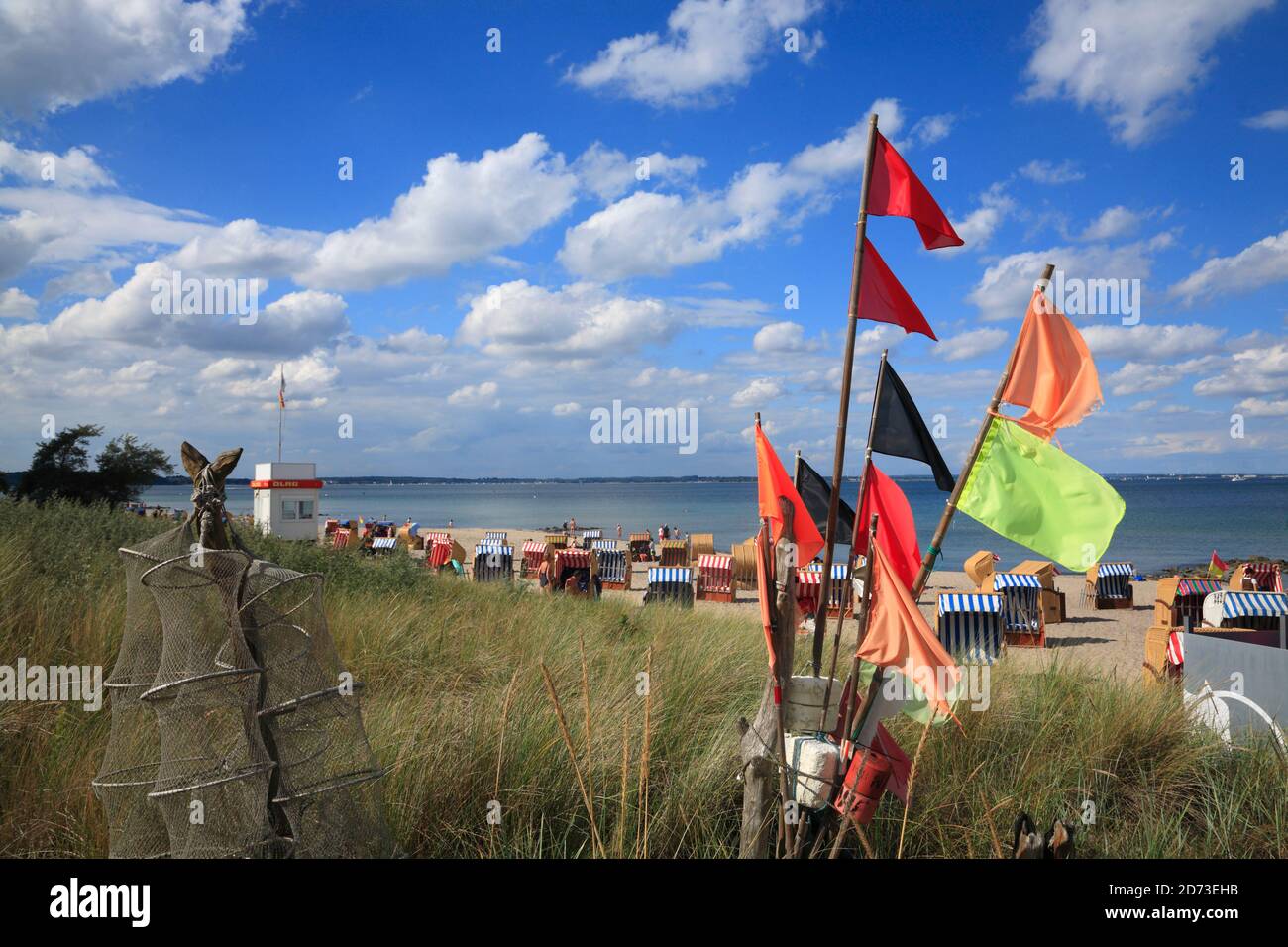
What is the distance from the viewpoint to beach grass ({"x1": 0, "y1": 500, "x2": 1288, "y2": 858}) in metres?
3.46

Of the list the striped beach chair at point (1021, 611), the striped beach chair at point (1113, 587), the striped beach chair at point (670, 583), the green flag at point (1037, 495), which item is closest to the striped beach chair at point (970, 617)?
the striped beach chair at point (1021, 611)

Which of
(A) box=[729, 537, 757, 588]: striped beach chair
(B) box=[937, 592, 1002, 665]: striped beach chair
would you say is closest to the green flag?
(B) box=[937, 592, 1002, 665]: striped beach chair

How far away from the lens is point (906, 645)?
2.39 meters

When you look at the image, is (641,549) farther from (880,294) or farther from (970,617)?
(880,294)

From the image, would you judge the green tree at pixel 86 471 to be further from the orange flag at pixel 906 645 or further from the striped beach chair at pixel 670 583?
the orange flag at pixel 906 645

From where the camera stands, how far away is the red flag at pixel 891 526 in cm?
276

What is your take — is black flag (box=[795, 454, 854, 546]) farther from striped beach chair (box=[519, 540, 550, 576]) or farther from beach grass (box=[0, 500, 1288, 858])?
striped beach chair (box=[519, 540, 550, 576])

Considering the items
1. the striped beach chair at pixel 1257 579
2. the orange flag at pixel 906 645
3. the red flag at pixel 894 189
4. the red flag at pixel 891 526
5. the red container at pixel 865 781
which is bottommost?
the striped beach chair at pixel 1257 579

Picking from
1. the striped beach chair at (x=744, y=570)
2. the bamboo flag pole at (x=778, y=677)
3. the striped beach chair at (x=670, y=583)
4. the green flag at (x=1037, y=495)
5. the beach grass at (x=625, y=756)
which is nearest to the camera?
the green flag at (x=1037, y=495)

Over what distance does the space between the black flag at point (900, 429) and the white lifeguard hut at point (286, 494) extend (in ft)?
93.2

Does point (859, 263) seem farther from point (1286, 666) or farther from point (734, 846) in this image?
point (1286, 666)

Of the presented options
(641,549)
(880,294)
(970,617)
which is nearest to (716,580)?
(970,617)
